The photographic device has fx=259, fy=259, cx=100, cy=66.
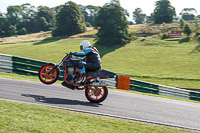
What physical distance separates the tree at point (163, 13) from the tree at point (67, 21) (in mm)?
31816

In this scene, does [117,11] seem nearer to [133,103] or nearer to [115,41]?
[115,41]

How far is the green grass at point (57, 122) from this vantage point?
5.64 meters

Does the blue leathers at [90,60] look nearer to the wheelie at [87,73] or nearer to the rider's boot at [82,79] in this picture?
the wheelie at [87,73]

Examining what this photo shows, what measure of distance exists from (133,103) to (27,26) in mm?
120549

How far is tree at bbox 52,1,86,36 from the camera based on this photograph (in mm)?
86562

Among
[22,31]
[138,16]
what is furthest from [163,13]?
[138,16]

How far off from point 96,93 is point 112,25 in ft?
208

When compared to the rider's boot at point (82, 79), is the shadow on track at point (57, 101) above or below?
below

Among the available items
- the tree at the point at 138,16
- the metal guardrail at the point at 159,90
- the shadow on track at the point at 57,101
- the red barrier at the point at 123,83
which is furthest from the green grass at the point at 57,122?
the tree at the point at 138,16

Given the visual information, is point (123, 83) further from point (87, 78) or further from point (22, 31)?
point (22, 31)

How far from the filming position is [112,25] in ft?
233

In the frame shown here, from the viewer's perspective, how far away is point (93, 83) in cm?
855

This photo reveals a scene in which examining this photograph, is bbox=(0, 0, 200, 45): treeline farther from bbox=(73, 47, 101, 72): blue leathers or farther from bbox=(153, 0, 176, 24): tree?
bbox=(73, 47, 101, 72): blue leathers

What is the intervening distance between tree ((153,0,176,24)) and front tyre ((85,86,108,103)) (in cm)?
9499
